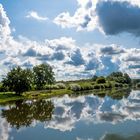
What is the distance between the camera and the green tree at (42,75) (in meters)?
140

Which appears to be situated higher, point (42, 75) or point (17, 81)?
point (42, 75)

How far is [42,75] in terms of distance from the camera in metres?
140

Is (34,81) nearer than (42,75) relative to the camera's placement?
Yes

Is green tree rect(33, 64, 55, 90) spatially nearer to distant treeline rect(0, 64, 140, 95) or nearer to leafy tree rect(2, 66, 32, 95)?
distant treeline rect(0, 64, 140, 95)

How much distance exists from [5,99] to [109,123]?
186 ft

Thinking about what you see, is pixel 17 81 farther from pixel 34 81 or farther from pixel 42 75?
pixel 42 75

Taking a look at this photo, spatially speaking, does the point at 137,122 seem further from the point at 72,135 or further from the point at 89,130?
the point at 72,135

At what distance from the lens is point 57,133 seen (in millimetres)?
33844

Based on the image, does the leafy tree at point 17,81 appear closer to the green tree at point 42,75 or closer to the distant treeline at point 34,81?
the distant treeline at point 34,81

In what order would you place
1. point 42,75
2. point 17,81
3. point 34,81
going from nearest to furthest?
point 17,81 < point 34,81 < point 42,75

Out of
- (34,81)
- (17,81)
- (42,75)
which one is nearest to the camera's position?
(17,81)

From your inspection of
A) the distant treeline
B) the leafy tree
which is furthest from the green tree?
the leafy tree

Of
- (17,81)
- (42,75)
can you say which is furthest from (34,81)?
(17,81)

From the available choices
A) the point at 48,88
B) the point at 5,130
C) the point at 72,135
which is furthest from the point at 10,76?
the point at 72,135
